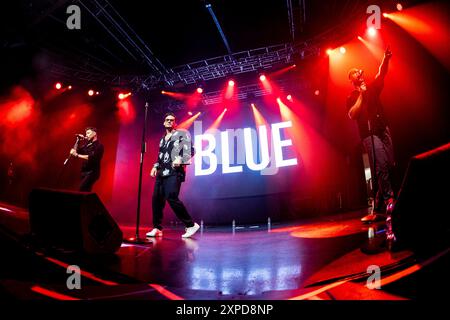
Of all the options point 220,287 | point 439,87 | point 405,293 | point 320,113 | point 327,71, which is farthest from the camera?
point 320,113

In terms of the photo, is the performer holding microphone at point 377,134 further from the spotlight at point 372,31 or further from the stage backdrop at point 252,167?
the stage backdrop at point 252,167

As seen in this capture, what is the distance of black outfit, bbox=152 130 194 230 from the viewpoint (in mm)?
3992

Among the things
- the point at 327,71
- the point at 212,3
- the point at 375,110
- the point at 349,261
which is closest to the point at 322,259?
the point at 349,261

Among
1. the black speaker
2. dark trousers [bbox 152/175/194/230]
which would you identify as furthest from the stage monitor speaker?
dark trousers [bbox 152/175/194/230]

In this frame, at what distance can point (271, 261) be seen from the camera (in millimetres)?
2162

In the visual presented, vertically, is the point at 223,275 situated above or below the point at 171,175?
below

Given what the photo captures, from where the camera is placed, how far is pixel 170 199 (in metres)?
3.93

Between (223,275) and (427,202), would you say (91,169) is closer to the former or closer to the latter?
(223,275)

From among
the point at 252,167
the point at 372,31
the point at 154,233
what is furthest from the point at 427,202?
the point at 252,167

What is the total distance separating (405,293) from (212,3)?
18.9 feet

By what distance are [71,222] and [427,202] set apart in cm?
263

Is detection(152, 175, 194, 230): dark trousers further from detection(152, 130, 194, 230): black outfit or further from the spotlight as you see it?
the spotlight

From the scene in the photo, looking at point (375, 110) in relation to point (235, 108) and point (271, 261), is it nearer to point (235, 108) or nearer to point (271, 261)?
point (271, 261)

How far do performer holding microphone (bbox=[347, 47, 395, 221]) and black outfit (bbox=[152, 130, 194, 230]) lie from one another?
283 centimetres
